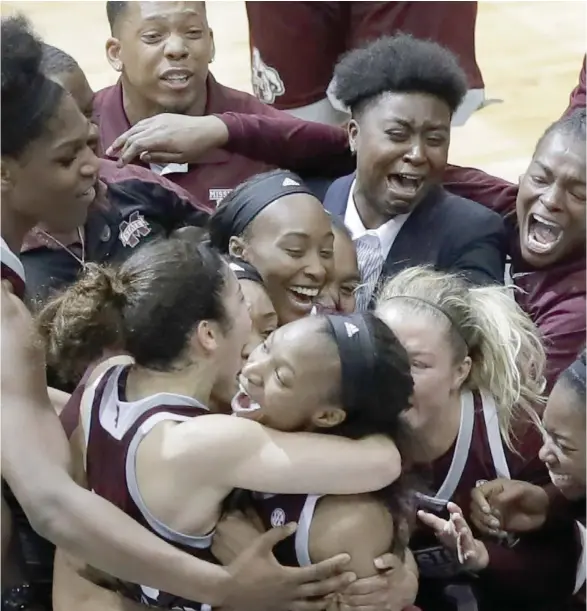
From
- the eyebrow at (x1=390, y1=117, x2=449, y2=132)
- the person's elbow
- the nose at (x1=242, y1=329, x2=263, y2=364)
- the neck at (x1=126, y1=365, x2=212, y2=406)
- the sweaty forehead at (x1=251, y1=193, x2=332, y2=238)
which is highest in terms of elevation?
the eyebrow at (x1=390, y1=117, x2=449, y2=132)

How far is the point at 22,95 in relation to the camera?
160cm

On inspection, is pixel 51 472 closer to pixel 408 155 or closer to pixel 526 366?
pixel 526 366

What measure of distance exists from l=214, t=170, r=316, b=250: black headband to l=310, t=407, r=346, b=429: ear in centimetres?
62

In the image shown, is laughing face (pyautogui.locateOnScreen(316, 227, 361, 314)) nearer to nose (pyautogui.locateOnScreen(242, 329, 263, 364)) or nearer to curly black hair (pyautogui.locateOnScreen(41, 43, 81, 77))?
nose (pyautogui.locateOnScreen(242, 329, 263, 364))

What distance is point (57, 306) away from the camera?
1.66 metres

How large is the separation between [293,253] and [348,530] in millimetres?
662

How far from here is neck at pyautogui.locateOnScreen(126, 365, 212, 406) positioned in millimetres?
1488

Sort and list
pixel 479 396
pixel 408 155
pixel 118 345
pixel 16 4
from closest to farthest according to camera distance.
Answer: pixel 118 345
pixel 479 396
pixel 408 155
pixel 16 4

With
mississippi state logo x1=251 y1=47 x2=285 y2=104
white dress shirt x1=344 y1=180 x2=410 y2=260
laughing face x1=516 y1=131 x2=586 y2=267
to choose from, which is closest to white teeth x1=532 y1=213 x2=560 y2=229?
laughing face x1=516 y1=131 x2=586 y2=267

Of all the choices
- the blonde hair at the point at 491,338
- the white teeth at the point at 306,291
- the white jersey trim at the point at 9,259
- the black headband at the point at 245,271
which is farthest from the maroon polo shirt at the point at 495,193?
the white jersey trim at the point at 9,259

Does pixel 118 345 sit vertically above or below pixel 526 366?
above

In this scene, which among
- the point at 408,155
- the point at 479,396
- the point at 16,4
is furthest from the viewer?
the point at 16,4

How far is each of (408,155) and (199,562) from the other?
100 centimetres

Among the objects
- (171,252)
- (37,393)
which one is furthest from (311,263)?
(37,393)
